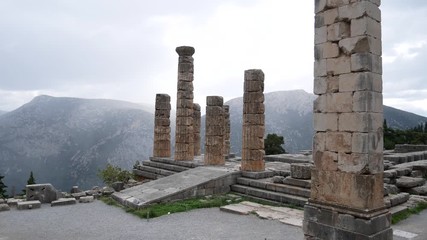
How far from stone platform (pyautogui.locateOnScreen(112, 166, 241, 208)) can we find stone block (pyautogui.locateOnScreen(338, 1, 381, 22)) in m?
8.52

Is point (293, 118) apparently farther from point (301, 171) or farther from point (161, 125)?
point (301, 171)

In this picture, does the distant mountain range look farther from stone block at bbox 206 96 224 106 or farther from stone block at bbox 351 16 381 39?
stone block at bbox 351 16 381 39

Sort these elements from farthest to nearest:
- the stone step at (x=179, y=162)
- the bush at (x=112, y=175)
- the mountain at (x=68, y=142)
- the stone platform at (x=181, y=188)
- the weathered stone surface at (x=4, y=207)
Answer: the mountain at (x=68, y=142)
the bush at (x=112, y=175)
the stone step at (x=179, y=162)
the stone platform at (x=181, y=188)
the weathered stone surface at (x=4, y=207)

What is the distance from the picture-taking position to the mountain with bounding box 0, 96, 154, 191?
332ft

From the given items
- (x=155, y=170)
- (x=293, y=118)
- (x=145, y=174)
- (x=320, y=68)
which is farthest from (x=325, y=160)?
(x=293, y=118)

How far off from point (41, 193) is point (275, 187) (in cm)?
898

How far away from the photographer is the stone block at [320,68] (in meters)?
8.05

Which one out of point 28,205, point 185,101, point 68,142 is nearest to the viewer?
point 28,205

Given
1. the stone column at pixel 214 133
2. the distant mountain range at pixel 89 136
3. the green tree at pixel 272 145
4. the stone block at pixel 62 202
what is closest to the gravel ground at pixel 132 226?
the stone block at pixel 62 202

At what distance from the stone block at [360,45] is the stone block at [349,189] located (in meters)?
2.54

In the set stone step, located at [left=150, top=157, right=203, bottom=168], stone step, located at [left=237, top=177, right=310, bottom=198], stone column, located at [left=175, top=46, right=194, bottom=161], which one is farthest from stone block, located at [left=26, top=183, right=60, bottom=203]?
stone step, located at [left=237, top=177, right=310, bottom=198]

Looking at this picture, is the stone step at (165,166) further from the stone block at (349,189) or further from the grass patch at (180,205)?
the stone block at (349,189)

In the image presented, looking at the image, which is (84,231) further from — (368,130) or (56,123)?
(56,123)

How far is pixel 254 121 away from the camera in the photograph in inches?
612
